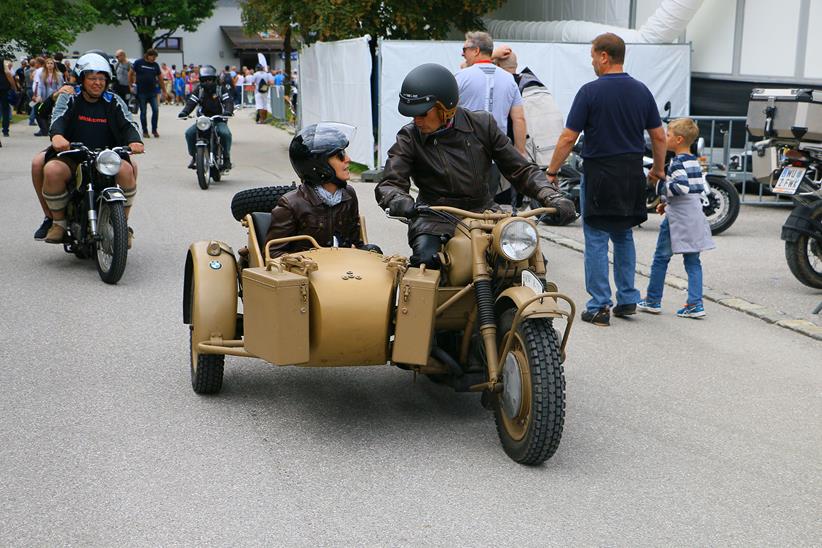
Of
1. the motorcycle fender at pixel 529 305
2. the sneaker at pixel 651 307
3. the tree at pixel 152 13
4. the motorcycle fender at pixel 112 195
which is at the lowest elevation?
the sneaker at pixel 651 307

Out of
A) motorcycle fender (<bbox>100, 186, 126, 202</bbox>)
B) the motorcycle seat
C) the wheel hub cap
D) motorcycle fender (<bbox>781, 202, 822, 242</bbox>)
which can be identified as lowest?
the wheel hub cap

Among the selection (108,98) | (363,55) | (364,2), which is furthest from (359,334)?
(364,2)

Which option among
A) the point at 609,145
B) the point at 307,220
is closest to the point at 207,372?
the point at 307,220

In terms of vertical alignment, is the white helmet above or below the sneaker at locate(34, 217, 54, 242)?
above

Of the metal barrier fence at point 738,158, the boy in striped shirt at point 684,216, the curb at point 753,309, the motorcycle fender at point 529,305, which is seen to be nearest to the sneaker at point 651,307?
the boy in striped shirt at point 684,216

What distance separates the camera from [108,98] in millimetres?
9352

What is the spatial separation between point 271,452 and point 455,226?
137cm

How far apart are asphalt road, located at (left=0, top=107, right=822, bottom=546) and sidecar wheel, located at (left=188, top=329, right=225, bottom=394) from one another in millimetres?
67

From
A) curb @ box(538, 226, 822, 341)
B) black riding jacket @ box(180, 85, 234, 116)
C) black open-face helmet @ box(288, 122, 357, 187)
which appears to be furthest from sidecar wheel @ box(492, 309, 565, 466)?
black riding jacket @ box(180, 85, 234, 116)

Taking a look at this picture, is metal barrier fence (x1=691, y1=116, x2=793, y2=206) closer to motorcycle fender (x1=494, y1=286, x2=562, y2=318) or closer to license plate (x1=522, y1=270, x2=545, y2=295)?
license plate (x1=522, y1=270, x2=545, y2=295)

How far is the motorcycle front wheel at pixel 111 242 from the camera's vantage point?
8.70 meters

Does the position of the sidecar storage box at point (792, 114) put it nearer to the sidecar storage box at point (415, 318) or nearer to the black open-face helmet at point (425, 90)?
the black open-face helmet at point (425, 90)

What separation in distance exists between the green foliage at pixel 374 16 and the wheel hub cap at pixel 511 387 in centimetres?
1637

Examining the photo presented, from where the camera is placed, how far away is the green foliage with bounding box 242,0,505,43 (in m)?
20.4
